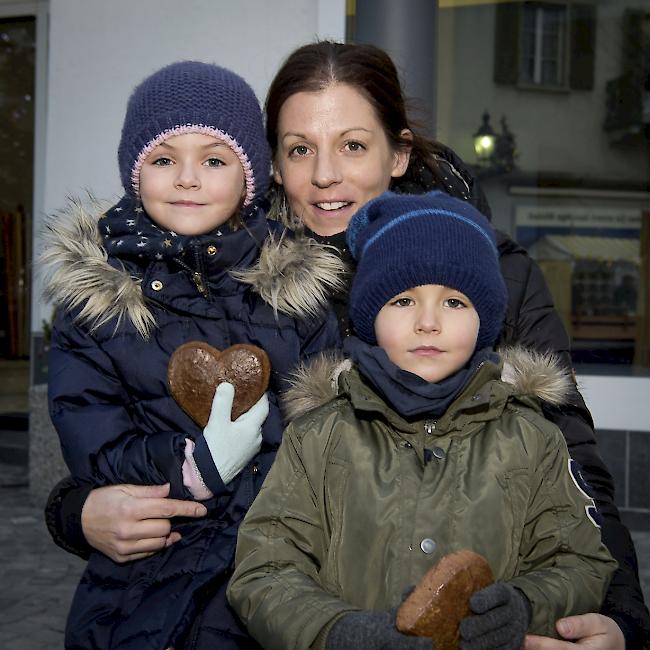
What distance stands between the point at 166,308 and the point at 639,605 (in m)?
1.15

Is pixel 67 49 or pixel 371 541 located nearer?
pixel 371 541

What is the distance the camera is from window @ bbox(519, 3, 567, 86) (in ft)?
19.8

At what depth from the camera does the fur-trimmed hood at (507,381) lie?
1.93 m

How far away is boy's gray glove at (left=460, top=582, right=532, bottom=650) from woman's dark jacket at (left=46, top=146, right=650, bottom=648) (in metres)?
0.34

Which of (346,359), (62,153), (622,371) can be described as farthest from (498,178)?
(346,359)

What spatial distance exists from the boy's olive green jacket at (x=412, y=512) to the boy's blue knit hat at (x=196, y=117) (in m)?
0.70

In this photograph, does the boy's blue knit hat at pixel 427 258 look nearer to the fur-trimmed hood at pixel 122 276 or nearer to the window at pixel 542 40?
the fur-trimmed hood at pixel 122 276

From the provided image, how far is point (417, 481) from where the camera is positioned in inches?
68.9

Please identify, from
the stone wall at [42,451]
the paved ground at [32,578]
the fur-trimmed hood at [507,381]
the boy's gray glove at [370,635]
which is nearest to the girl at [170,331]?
the fur-trimmed hood at [507,381]

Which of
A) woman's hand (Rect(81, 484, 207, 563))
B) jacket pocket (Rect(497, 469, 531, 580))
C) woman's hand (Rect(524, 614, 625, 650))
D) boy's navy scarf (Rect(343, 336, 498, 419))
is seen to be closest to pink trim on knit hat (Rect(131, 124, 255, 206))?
boy's navy scarf (Rect(343, 336, 498, 419))

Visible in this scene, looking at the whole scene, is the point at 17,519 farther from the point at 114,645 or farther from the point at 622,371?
the point at 114,645

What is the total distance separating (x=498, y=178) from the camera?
6191mm

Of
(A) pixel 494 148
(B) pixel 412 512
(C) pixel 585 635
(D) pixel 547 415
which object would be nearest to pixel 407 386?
(B) pixel 412 512

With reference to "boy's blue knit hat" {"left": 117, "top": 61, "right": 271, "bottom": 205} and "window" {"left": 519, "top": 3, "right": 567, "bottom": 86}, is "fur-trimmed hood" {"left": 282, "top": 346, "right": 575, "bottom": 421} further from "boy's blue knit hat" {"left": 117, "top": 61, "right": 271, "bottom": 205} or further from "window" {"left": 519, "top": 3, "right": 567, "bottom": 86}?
"window" {"left": 519, "top": 3, "right": 567, "bottom": 86}
